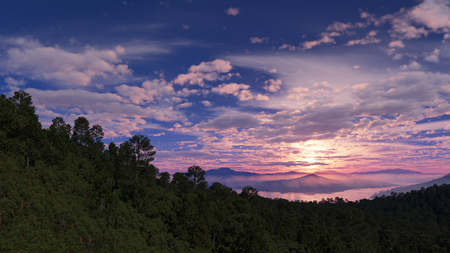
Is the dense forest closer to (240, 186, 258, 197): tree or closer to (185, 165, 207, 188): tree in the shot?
(185, 165, 207, 188): tree

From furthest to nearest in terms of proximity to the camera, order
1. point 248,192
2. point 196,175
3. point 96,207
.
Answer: point 248,192 < point 196,175 < point 96,207

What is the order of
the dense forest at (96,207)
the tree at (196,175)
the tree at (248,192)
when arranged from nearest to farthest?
1. the dense forest at (96,207)
2. the tree at (196,175)
3. the tree at (248,192)

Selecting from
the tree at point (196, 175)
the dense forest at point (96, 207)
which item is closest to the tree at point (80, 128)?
the dense forest at point (96, 207)

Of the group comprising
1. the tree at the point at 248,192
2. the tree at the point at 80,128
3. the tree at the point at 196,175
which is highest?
the tree at the point at 80,128

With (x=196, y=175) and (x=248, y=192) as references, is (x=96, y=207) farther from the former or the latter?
(x=248, y=192)

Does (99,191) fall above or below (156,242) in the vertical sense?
above

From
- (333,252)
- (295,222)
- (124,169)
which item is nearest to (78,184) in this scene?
(124,169)

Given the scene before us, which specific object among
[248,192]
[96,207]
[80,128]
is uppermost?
[80,128]

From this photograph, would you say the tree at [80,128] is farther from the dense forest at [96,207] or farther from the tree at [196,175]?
the tree at [196,175]

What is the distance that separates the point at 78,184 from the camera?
63562mm

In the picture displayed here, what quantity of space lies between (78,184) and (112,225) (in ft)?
58.4

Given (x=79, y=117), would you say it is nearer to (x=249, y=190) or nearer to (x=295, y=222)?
(x=249, y=190)

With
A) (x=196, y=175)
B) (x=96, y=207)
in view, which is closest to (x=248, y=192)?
(x=196, y=175)

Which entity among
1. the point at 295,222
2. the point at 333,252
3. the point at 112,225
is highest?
the point at 112,225
